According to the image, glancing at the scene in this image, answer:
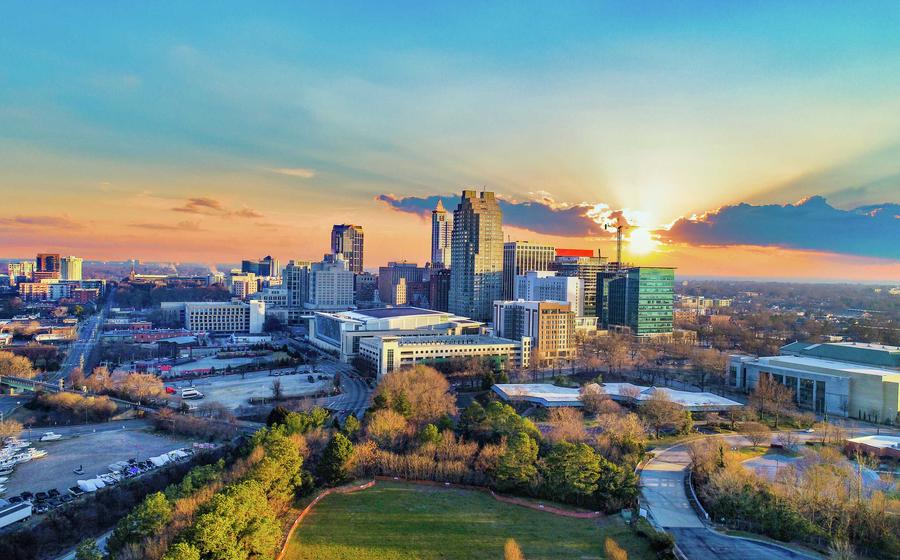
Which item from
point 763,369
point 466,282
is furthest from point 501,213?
point 763,369

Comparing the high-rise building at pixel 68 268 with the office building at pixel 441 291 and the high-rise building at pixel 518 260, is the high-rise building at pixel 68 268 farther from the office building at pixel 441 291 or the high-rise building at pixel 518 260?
the high-rise building at pixel 518 260

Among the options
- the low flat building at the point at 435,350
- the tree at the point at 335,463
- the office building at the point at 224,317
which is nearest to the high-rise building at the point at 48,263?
the office building at the point at 224,317

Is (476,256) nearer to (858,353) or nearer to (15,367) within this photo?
(858,353)

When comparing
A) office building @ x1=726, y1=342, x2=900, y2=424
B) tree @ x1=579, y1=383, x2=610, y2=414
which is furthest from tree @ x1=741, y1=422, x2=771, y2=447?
office building @ x1=726, y1=342, x2=900, y2=424

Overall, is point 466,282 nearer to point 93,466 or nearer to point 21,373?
point 21,373

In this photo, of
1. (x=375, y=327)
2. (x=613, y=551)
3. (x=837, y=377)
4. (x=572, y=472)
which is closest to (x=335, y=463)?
(x=572, y=472)

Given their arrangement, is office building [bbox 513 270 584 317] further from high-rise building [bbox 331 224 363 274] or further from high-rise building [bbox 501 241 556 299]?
high-rise building [bbox 331 224 363 274]
